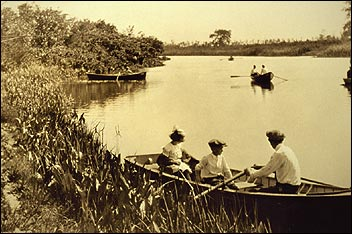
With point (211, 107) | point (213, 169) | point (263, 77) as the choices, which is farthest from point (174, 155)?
point (263, 77)

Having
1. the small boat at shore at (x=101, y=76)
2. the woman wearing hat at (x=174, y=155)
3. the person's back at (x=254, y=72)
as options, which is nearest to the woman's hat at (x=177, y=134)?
the woman wearing hat at (x=174, y=155)

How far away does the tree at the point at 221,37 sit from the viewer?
721 centimetres

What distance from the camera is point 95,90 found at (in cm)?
797

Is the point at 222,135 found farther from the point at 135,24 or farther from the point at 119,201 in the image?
the point at 119,201

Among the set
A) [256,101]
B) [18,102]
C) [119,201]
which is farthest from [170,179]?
[18,102]

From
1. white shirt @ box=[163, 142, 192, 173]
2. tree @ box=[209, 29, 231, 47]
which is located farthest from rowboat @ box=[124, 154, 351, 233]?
tree @ box=[209, 29, 231, 47]

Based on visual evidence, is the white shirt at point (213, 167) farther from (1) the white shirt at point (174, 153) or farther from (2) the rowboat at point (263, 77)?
(2) the rowboat at point (263, 77)

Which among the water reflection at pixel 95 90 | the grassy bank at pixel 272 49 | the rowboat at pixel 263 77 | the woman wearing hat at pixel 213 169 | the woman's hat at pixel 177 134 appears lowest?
the woman wearing hat at pixel 213 169

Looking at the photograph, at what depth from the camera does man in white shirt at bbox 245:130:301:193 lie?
6.15 metres

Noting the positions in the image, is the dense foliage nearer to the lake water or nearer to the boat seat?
the lake water

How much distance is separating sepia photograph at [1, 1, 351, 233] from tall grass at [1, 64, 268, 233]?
0.06 feet

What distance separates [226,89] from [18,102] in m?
2.81

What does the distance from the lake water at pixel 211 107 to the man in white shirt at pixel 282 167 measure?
0.61 m

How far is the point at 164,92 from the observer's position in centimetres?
783
